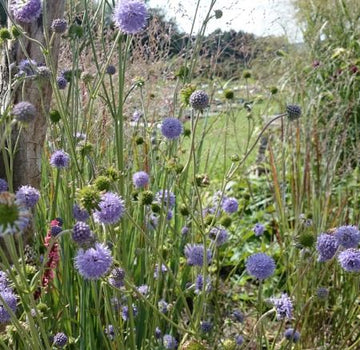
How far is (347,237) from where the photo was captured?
4.55 feet

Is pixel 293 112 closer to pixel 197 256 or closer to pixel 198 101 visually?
pixel 198 101

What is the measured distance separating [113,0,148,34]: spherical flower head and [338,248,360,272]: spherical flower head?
0.73 m

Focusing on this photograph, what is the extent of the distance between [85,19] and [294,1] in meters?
3.82

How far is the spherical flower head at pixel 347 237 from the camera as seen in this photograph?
138 centimetres

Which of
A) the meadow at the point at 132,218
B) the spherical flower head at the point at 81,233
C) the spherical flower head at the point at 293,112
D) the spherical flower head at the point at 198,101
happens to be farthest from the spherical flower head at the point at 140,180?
the spherical flower head at the point at 81,233

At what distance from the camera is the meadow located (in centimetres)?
125

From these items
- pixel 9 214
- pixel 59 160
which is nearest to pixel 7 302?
pixel 59 160

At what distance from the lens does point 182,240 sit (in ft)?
6.91

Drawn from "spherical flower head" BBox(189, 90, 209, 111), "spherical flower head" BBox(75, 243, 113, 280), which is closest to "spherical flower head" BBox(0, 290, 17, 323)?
"spherical flower head" BBox(75, 243, 113, 280)

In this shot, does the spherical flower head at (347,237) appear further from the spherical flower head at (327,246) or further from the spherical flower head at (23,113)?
the spherical flower head at (23,113)

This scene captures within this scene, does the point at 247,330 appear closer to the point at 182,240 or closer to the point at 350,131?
the point at 182,240

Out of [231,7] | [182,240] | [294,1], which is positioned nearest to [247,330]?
[182,240]

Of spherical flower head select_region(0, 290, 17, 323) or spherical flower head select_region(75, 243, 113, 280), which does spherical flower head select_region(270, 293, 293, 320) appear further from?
spherical flower head select_region(0, 290, 17, 323)

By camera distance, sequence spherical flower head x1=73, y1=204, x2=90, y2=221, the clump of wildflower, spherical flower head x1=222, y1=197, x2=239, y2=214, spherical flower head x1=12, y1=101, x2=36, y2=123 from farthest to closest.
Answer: spherical flower head x1=222, y1=197, x2=239, y2=214 < spherical flower head x1=73, y1=204, x2=90, y2=221 < spherical flower head x1=12, y1=101, x2=36, y2=123 < the clump of wildflower
